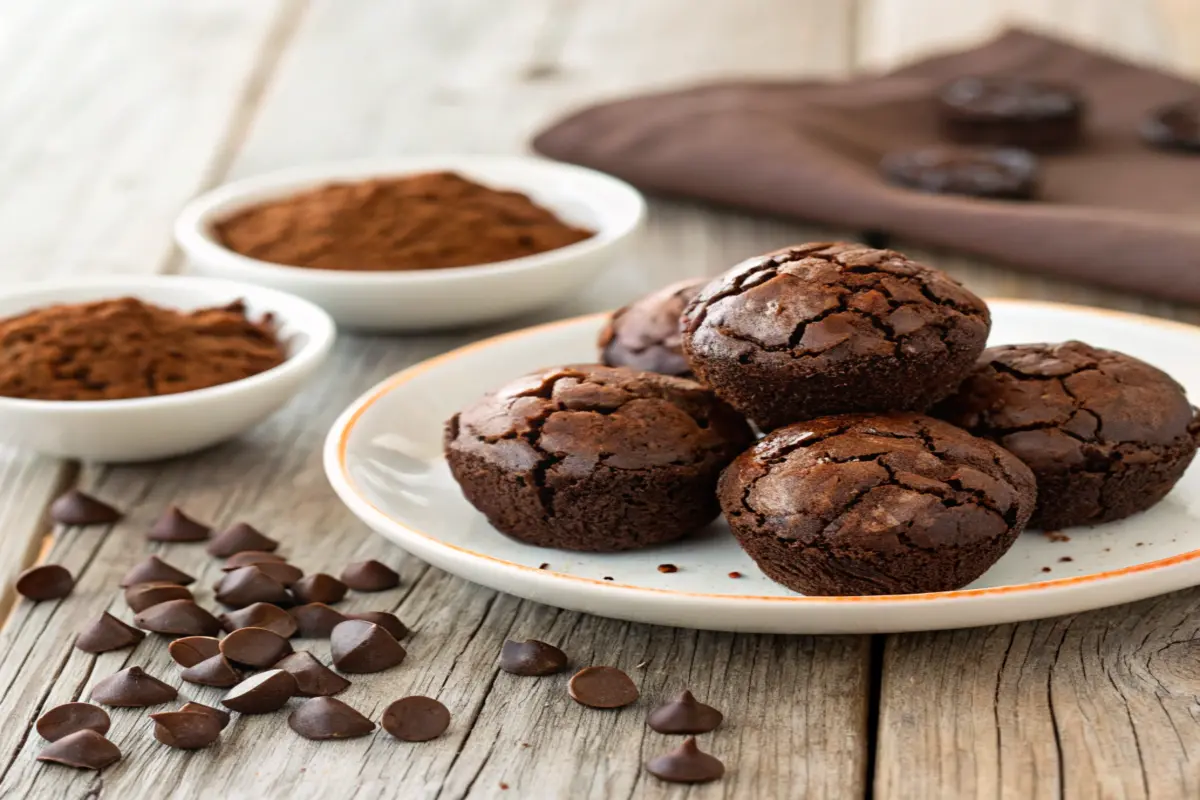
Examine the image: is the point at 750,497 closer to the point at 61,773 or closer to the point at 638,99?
the point at 61,773

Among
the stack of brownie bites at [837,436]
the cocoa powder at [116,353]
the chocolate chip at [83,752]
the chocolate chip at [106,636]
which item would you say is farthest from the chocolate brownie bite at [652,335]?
the chocolate chip at [83,752]

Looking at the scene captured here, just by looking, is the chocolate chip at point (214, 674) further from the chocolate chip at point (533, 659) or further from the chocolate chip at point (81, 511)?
the chocolate chip at point (81, 511)

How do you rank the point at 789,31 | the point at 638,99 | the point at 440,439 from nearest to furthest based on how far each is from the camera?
the point at 440,439 < the point at 638,99 < the point at 789,31


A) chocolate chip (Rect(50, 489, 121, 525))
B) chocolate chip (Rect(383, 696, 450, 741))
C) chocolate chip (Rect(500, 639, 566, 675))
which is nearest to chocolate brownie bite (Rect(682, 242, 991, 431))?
chocolate chip (Rect(500, 639, 566, 675))

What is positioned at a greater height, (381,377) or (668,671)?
(668,671)

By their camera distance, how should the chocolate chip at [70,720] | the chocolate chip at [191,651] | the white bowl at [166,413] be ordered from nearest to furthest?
1. the chocolate chip at [70,720]
2. the chocolate chip at [191,651]
3. the white bowl at [166,413]

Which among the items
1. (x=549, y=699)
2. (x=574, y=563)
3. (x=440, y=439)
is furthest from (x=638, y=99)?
(x=549, y=699)
